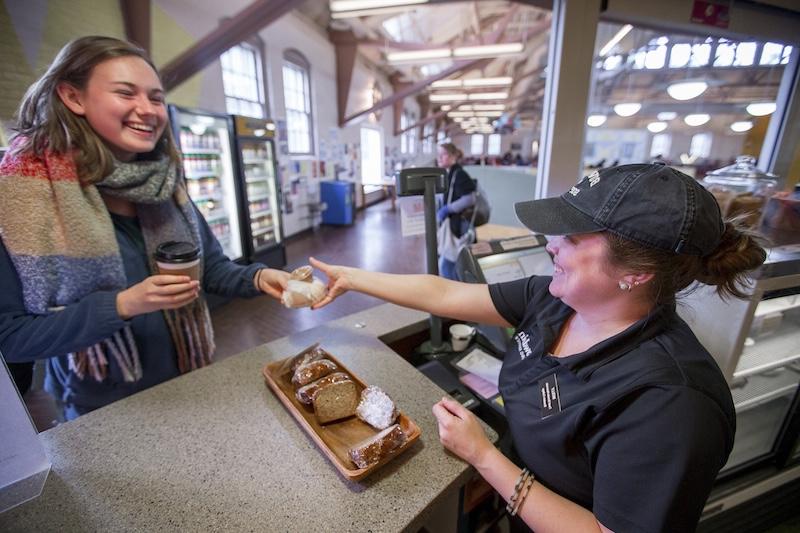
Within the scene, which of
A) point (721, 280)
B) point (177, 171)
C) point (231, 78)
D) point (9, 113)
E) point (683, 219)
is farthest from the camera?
point (231, 78)

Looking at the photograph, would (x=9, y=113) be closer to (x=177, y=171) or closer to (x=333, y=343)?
(x=177, y=171)

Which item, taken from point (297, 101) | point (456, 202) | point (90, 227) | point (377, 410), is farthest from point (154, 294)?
point (297, 101)

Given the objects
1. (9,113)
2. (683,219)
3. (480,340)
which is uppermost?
(9,113)

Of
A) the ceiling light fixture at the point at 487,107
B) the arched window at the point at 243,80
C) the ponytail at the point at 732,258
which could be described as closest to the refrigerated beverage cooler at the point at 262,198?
the arched window at the point at 243,80

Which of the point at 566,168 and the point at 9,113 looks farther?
the point at 566,168

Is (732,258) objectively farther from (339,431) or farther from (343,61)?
(343,61)

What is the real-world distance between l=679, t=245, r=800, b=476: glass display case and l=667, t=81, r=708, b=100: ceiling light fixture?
11.7 feet

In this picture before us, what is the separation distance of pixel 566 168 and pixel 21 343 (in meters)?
2.33

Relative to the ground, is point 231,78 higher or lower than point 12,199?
higher


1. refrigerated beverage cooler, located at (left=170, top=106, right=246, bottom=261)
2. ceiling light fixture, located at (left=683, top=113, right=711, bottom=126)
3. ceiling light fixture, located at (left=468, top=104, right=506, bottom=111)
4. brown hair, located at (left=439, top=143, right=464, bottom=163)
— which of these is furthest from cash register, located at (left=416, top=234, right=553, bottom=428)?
ceiling light fixture, located at (left=468, top=104, right=506, bottom=111)

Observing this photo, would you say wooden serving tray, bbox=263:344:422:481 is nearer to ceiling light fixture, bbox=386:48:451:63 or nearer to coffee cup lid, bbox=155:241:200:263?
coffee cup lid, bbox=155:241:200:263

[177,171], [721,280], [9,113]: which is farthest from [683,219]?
[9,113]

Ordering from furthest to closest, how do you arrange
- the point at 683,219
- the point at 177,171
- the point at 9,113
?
the point at 177,171, the point at 9,113, the point at 683,219

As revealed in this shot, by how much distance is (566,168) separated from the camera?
202 cm
